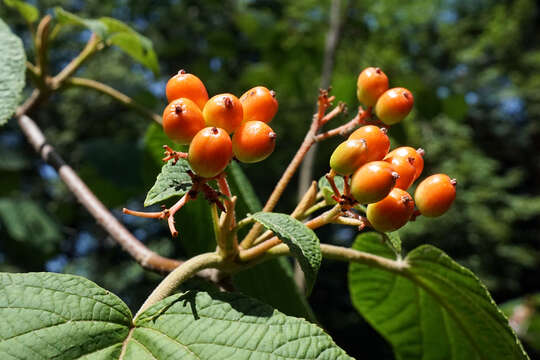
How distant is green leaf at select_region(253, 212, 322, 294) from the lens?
30.2 inches

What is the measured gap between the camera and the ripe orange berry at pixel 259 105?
86cm

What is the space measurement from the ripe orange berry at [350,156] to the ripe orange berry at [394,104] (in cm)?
25

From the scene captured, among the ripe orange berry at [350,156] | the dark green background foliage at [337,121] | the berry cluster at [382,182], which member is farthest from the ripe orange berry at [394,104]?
the dark green background foliage at [337,121]

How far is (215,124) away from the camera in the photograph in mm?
811

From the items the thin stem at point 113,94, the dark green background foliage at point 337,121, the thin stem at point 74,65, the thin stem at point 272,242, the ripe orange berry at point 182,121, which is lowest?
the dark green background foliage at point 337,121

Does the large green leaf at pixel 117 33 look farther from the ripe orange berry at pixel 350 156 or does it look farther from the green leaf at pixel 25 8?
the ripe orange berry at pixel 350 156

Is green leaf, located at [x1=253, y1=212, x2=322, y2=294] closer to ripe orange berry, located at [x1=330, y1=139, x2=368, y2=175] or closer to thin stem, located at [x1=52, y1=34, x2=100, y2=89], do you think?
ripe orange berry, located at [x1=330, y1=139, x2=368, y2=175]

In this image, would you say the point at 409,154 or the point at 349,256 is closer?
the point at 409,154

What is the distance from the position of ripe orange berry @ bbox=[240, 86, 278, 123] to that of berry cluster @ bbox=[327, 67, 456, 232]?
5.3 inches

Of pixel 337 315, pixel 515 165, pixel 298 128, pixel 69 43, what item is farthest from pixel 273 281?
pixel 69 43

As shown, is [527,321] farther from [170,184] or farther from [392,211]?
[170,184]

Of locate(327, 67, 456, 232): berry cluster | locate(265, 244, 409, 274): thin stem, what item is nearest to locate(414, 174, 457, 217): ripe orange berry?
locate(327, 67, 456, 232): berry cluster

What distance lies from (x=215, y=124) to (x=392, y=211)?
0.32 metres

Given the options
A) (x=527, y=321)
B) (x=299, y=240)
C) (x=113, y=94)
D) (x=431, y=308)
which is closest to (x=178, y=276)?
(x=299, y=240)
